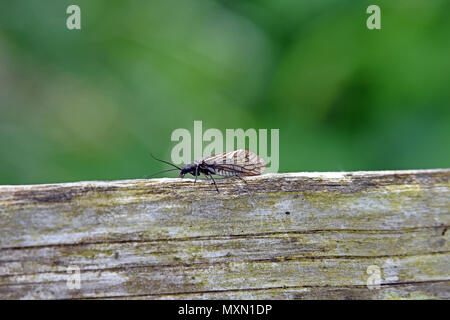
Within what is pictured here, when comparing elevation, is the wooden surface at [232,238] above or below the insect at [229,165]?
below

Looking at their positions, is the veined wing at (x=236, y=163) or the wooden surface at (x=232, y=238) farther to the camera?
the veined wing at (x=236, y=163)

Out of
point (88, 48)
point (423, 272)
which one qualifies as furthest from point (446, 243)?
point (88, 48)

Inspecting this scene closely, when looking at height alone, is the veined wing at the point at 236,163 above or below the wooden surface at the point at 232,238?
above

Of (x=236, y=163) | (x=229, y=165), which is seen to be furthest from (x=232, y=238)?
(x=229, y=165)

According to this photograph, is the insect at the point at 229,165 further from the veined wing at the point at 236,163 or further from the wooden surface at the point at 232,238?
the wooden surface at the point at 232,238

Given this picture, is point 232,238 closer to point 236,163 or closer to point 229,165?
point 236,163

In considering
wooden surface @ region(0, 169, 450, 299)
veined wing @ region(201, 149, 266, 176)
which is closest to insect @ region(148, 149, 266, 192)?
veined wing @ region(201, 149, 266, 176)

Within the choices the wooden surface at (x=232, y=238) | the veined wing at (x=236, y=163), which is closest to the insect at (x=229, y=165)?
the veined wing at (x=236, y=163)

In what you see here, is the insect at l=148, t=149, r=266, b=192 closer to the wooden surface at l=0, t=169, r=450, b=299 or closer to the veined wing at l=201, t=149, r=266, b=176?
the veined wing at l=201, t=149, r=266, b=176
